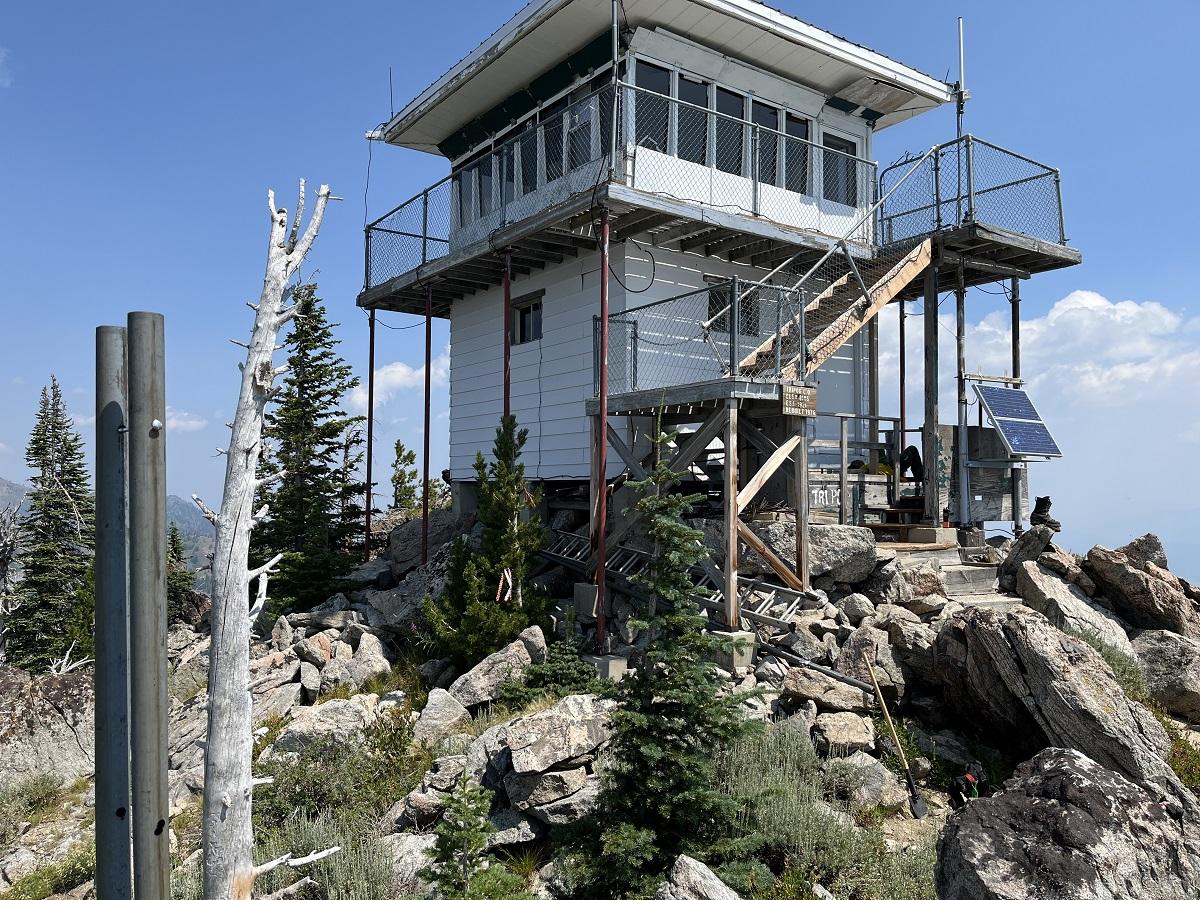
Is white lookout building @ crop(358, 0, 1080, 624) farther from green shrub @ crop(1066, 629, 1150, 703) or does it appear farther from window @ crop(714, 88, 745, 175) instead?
green shrub @ crop(1066, 629, 1150, 703)

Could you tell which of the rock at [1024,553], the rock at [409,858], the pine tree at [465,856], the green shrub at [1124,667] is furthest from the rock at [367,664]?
the rock at [1024,553]

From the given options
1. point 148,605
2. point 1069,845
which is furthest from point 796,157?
point 148,605

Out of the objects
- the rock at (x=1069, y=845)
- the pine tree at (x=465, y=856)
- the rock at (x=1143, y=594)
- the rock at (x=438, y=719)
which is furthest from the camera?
the rock at (x=1143, y=594)

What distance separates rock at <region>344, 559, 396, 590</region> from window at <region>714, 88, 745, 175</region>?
10075mm

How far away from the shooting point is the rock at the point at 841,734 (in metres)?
8.84

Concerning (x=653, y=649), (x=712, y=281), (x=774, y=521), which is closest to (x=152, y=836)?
(x=653, y=649)

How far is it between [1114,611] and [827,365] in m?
6.34

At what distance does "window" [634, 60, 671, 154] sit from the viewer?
14.0 metres

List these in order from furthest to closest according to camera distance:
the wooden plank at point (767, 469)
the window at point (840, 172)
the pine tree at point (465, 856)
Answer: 1. the window at point (840, 172)
2. the wooden plank at point (767, 469)
3. the pine tree at point (465, 856)

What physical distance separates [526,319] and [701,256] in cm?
375

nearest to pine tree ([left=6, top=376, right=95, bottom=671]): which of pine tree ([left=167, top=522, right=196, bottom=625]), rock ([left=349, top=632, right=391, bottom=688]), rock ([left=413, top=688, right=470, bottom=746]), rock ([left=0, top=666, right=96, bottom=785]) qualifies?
pine tree ([left=167, top=522, right=196, bottom=625])

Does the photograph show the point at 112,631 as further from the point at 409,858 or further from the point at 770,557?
the point at 770,557

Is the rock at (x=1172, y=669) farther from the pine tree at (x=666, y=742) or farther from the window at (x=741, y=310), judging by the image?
the window at (x=741, y=310)

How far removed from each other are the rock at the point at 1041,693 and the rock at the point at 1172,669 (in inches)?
87.0
